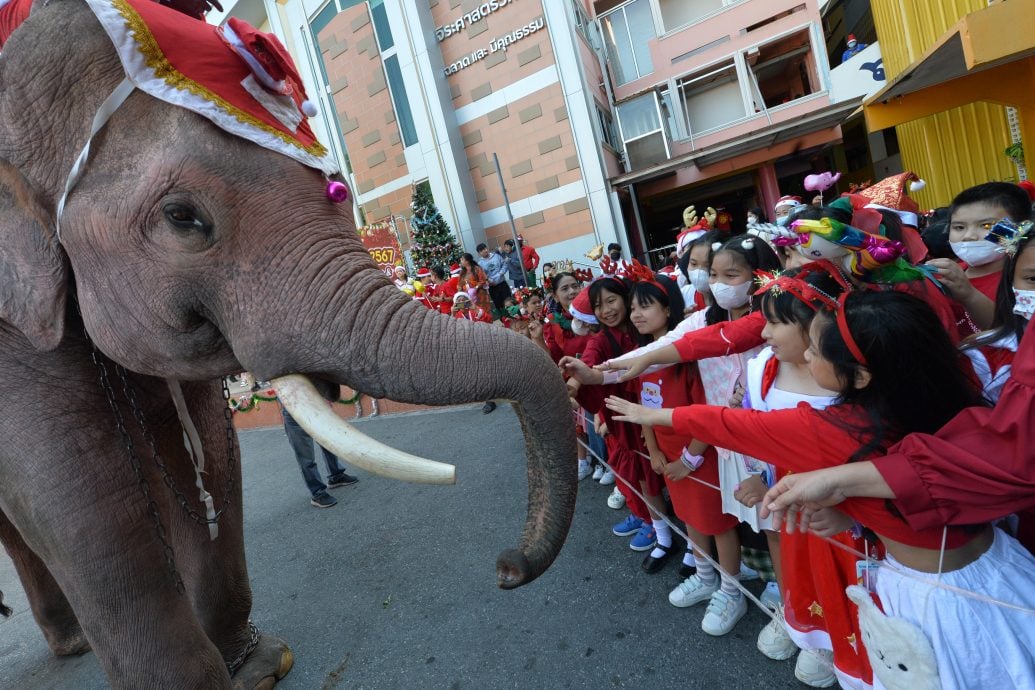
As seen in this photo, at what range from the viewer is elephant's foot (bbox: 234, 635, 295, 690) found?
2609mm

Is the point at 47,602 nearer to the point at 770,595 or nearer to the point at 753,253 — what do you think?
the point at 770,595

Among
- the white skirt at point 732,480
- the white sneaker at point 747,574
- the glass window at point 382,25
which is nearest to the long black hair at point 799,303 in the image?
the white skirt at point 732,480

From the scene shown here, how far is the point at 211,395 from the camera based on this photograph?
2.45 metres

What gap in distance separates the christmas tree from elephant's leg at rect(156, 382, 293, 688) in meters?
11.2

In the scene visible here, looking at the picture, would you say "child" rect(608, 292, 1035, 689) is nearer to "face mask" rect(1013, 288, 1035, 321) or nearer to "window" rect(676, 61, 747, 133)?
"face mask" rect(1013, 288, 1035, 321)

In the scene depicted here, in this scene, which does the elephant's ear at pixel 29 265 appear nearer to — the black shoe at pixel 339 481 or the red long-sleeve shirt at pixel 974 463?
the red long-sleeve shirt at pixel 974 463

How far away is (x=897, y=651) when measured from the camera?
1.39 meters

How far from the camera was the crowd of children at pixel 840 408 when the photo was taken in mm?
1387

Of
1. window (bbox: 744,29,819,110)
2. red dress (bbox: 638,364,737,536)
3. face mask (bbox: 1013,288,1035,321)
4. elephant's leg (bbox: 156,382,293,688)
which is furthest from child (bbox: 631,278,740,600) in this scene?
window (bbox: 744,29,819,110)

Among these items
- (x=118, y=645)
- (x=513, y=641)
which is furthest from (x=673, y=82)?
(x=118, y=645)

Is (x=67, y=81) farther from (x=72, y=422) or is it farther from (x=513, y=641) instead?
(x=513, y=641)

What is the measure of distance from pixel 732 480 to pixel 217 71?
2319 mm

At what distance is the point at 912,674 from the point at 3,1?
9.43 feet

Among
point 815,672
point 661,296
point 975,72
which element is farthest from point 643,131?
point 815,672
